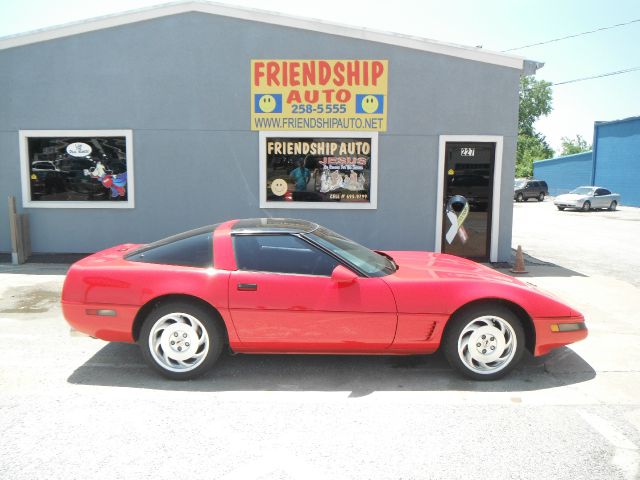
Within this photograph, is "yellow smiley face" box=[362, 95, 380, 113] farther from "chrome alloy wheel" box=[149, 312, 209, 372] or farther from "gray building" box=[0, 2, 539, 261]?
"chrome alloy wheel" box=[149, 312, 209, 372]

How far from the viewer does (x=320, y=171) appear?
30.6 ft

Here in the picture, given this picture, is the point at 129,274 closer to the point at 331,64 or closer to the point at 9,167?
the point at 331,64

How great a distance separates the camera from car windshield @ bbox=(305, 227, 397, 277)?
432cm

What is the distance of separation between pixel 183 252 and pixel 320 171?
523 cm

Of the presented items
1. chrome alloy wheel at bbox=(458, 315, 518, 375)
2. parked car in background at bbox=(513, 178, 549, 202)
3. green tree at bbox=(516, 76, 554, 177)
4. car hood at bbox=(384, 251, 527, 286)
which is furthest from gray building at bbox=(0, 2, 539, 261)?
green tree at bbox=(516, 76, 554, 177)

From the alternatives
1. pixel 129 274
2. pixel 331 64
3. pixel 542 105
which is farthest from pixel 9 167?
pixel 542 105

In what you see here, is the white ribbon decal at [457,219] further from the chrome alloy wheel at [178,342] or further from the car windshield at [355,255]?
the chrome alloy wheel at [178,342]

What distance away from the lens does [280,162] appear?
929cm

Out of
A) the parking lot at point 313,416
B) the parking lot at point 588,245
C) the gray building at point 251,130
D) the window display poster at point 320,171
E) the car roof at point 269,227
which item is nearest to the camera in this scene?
the parking lot at point 313,416

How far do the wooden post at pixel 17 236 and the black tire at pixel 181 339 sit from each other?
6.13 metres

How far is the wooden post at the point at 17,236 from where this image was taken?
28.9 feet

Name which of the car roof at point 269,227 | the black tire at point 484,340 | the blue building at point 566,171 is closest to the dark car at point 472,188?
the car roof at point 269,227

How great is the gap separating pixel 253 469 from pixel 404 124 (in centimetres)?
735

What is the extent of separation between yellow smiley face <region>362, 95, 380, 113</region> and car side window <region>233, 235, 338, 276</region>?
17.5 feet
